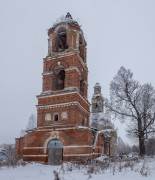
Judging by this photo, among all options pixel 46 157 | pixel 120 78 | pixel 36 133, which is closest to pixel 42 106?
pixel 36 133

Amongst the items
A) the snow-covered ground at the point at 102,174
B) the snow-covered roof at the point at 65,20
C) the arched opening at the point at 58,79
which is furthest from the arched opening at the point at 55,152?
the snow-covered roof at the point at 65,20

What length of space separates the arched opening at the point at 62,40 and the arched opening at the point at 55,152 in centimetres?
989

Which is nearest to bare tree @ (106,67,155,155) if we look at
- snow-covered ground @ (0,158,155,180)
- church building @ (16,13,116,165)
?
church building @ (16,13,116,165)

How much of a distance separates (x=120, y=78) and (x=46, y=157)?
35.5ft

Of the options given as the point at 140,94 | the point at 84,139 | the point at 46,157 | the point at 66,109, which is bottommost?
the point at 46,157

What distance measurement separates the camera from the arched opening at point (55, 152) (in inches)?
810

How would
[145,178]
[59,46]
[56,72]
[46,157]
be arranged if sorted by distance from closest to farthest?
[145,178] < [46,157] < [56,72] < [59,46]

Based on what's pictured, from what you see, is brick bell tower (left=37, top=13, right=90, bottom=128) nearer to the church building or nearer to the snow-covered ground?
the church building

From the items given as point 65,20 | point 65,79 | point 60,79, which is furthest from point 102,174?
point 65,20

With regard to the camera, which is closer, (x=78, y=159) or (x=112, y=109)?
(x=78, y=159)

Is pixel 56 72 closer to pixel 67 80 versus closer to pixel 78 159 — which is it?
pixel 67 80

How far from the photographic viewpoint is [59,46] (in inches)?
1009

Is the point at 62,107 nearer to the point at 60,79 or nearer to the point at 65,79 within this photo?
the point at 65,79

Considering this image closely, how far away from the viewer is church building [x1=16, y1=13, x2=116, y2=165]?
66.7 feet
